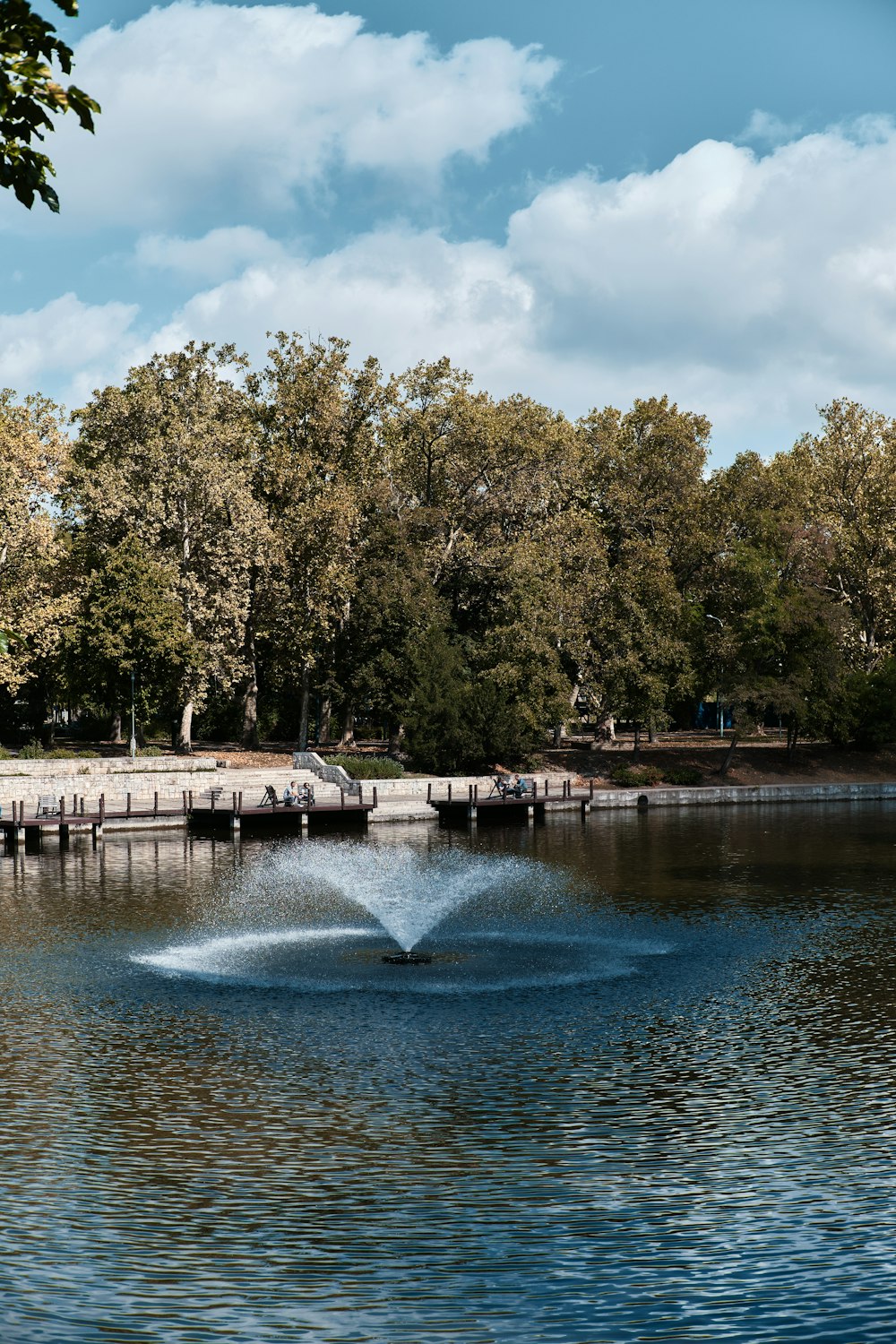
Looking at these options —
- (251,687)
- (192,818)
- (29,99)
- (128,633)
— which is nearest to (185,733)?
(251,687)

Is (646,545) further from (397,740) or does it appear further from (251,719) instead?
(251,719)

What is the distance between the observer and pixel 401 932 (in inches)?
1169

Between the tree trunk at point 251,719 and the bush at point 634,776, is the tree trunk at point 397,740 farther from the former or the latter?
the bush at point 634,776

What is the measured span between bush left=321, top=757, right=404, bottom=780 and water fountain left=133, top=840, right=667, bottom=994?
62.9ft

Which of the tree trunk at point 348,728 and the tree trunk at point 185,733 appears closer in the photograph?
the tree trunk at point 185,733

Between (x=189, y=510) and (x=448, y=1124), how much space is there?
52.0 meters

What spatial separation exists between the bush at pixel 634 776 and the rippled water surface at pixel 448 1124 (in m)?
36.2

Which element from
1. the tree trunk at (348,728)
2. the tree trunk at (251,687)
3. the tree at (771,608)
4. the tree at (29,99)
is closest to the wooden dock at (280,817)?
the tree trunk at (251,687)

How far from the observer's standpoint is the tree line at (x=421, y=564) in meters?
61.3

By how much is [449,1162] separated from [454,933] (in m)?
15.0

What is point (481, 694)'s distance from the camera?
64812 mm

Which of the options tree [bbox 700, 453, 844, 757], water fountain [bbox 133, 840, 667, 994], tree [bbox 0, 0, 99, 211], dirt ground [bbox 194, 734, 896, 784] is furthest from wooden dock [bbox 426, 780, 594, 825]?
tree [bbox 0, 0, 99, 211]

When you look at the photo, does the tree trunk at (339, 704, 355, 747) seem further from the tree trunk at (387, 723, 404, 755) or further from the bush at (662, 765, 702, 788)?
the bush at (662, 765, 702, 788)

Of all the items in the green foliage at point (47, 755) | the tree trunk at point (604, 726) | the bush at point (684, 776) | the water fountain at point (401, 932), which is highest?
the tree trunk at point (604, 726)
